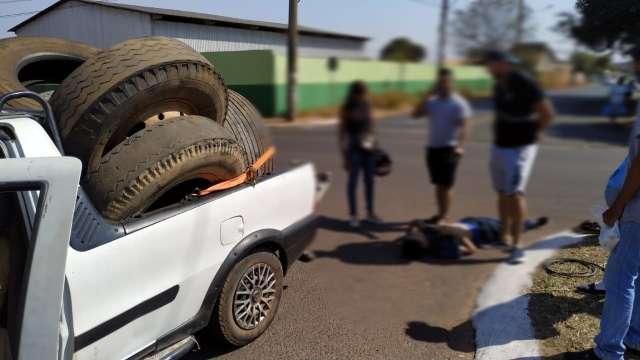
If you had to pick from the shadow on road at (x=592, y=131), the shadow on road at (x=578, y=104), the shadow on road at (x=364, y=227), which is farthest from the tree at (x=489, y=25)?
the shadow on road at (x=578, y=104)

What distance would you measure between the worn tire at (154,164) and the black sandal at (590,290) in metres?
2.48

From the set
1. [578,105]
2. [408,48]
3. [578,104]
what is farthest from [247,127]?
[578,104]

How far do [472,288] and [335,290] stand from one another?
105 centimetres

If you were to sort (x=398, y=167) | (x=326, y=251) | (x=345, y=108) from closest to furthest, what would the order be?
(x=326, y=251) → (x=345, y=108) → (x=398, y=167)

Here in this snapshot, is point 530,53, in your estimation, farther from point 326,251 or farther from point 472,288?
point 326,251

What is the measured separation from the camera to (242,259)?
2.96m

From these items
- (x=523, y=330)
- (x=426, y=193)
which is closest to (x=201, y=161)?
(x=523, y=330)

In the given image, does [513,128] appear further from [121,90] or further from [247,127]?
[121,90]

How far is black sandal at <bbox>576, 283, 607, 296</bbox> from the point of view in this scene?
355 centimetres

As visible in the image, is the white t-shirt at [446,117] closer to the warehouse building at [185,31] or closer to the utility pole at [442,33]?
the utility pole at [442,33]

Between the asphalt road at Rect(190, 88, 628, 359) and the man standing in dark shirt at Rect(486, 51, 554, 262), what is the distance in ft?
1.43

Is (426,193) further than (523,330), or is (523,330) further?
(426,193)

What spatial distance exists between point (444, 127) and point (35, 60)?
3437 mm

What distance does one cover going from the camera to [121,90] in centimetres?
258
